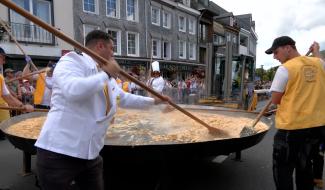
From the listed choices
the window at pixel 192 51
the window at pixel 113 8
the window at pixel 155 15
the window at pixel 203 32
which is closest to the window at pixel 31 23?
the window at pixel 113 8

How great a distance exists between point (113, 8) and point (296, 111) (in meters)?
17.5

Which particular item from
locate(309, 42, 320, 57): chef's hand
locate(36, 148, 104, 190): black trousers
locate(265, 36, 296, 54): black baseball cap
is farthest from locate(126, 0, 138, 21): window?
locate(36, 148, 104, 190): black trousers

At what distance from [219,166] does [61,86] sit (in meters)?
3.48

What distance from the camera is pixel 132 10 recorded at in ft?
67.6

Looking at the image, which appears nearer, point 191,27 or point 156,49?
point 156,49

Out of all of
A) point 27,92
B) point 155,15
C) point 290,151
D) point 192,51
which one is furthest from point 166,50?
point 290,151

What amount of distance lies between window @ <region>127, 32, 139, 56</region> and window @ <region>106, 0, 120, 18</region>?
5.46ft

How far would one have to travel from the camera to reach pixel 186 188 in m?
3.92

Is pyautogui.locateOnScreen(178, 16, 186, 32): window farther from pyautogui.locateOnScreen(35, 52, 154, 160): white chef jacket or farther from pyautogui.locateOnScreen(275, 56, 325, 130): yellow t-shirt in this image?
pyautogui.locateOnScreen(35, 52, 154, 160): white chef jacket

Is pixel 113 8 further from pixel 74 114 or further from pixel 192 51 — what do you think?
pixel 74 114

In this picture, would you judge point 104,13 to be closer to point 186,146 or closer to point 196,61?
point 196,61

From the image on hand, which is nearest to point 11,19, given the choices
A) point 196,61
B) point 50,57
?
point 50,57

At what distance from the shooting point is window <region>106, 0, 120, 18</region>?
18.6 meters

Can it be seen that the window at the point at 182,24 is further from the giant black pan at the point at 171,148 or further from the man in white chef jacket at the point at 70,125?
the man in white chef jacket at the point at 70,125
